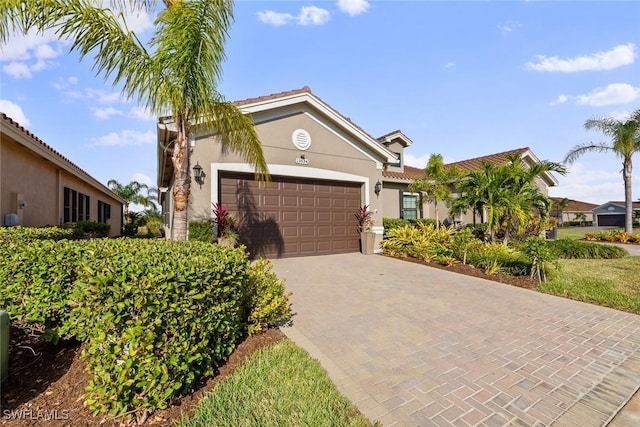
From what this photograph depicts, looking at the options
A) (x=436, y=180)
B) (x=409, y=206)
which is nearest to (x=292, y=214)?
(x=436, y=180)

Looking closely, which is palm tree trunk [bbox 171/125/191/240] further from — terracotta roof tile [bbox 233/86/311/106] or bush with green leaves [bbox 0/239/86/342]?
terracotta roof tile [bbox 233/86/311/106]

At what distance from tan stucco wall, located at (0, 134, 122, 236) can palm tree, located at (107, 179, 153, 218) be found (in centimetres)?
2028

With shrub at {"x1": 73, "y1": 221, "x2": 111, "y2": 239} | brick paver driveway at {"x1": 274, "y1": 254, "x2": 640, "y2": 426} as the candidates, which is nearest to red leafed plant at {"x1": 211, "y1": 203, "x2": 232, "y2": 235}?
brick paver driveway at {"x1": 274, "y1": 254, "x2": 640, "y2": 426}

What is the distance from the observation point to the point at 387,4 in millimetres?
8250

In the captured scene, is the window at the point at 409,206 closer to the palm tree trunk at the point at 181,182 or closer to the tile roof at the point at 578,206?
the palm tree trunk at the point at 181,182

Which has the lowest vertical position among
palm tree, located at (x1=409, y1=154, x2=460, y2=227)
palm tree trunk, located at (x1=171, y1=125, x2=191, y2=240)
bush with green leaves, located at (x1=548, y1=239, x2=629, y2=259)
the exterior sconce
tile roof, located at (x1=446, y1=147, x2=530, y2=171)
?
bush with green leaves, located at (x1=548, y1=239, x2=629, y2=259)

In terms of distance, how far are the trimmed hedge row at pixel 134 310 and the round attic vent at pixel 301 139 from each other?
7.33m

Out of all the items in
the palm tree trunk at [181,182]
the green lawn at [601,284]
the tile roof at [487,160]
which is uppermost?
the tile roof at [487,160]

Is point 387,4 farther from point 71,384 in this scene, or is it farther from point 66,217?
point 66,217

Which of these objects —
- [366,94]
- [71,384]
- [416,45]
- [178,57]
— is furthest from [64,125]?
[416,45]

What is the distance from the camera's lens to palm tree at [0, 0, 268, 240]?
14.9ft
